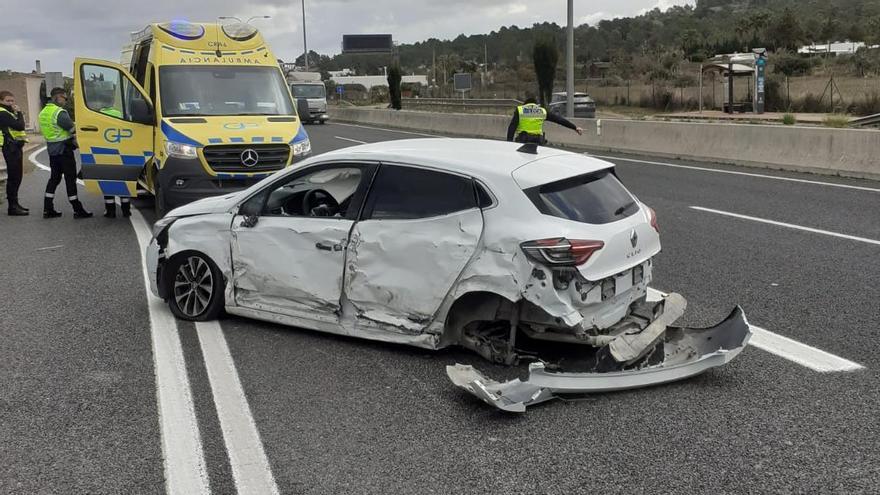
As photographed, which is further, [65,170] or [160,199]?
[65,170]

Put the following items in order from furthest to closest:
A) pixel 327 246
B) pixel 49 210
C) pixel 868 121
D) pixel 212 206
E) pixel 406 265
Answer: pixel 868 121, pixel 49 210, pixel 212 206, pixel 327 246, pixel 406 265

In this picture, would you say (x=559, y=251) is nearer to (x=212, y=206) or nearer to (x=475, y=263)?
(x=475, y=263)

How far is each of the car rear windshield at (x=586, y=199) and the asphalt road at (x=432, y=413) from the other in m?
1.09

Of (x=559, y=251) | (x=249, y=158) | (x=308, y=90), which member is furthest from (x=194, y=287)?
(x=308, y=90)

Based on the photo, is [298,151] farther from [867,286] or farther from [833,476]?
[833,476]

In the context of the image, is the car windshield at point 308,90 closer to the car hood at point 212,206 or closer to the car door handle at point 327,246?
the car hood at point 212,206

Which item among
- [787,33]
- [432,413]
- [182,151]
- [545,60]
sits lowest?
[432,413]

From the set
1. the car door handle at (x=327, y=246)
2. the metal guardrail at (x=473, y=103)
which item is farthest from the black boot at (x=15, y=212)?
the metal guardrail at (x=473, y=103)

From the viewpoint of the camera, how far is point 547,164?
570cm

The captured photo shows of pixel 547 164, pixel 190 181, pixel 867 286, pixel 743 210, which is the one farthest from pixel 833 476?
pixel 190 181

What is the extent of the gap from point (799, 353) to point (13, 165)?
11929mm

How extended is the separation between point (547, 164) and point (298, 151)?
652cm

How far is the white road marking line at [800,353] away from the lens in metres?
5.25

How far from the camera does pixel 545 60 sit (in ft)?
136
